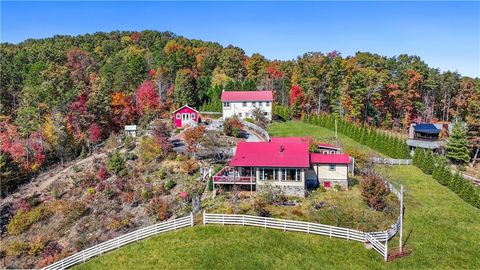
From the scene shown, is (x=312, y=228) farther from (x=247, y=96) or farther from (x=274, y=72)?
(x=274, y=72)

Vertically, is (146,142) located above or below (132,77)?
below

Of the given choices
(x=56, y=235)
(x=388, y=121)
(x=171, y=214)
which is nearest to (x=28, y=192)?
(x=56, y=235)

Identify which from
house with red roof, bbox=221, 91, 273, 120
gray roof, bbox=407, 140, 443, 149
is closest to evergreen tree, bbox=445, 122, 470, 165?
gray roof, bbox=407, 140, 443, 149

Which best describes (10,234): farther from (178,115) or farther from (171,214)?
(178,115)

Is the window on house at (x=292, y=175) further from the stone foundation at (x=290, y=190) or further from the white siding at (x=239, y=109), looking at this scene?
the white siding at (x=239, y=109)

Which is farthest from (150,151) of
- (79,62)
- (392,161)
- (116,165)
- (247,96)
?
(79,62)

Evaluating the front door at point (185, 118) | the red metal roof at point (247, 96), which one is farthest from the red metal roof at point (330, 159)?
the red metal roof at point (247, 96)
